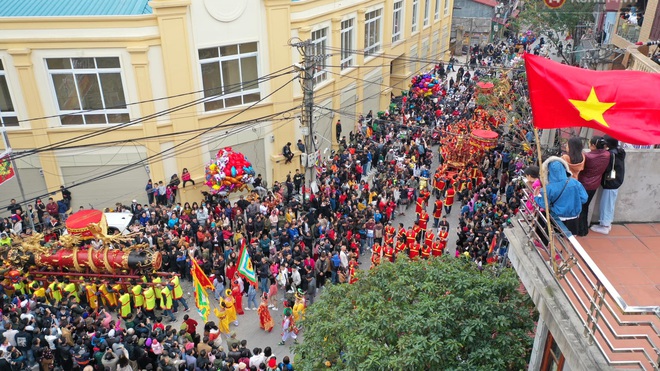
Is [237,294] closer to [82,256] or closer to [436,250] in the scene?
[82,256]

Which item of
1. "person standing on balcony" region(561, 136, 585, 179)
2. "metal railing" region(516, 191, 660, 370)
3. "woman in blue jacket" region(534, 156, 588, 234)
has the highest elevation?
"person standing on balcony" region(561, 136, 585, 179)

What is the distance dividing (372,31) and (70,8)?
1633 cm

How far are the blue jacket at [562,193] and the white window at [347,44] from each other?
67.3 feet

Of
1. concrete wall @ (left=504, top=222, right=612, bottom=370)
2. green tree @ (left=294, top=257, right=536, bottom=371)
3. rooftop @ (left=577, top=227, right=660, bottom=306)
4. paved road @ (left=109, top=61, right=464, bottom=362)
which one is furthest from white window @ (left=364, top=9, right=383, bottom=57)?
concrete wall @ (left=504, top=222, right=612, bottom=370)

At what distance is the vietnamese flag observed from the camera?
6301mm

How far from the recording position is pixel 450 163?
22797 mm

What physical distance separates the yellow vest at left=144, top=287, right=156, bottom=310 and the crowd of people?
0.04m

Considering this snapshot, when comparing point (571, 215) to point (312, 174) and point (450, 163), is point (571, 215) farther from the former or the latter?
point (450, 163)

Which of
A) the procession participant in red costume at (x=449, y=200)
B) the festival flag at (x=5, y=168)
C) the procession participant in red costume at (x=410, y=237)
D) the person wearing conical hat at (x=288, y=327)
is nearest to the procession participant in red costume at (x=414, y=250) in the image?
the procession participant in red costume at (x=410, y=237)

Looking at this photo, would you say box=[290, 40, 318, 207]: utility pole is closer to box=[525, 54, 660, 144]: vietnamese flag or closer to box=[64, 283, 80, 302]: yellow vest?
box=[64, 283, 80, 302]: yellow vest

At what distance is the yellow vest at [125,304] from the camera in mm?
14211

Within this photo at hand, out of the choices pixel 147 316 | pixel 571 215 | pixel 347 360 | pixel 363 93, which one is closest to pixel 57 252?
pixel 147 316

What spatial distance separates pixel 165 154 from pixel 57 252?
6.85 meters

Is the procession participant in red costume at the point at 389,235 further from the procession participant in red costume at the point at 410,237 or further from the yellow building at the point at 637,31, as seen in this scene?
the yellow building at the point at 637,31
